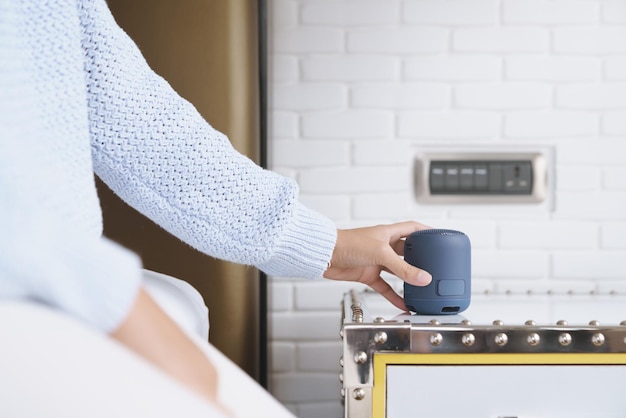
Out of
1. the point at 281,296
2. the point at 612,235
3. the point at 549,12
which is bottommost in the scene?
the point at 281,296

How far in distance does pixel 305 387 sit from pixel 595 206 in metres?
0.70

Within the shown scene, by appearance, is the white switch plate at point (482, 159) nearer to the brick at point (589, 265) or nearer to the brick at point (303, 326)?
the brick at point (589, 265)

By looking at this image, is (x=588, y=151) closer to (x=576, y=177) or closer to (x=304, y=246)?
(x=576, y=177)

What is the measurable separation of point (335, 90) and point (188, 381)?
100 centimetres

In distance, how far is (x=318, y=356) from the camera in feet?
4.79

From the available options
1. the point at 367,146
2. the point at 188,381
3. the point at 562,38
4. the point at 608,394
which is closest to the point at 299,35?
the point at 367,146

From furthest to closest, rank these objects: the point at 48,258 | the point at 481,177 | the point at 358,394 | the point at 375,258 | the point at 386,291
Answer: the point at 481,177
the point at 386,291
the point at 375,258
the point at 358,394
the point at 48,258

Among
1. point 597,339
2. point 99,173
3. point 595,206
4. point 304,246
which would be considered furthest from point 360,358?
point 595,206

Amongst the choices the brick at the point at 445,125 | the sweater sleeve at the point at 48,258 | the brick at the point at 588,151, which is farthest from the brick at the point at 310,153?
the sweater sleeve at the point at 48,258

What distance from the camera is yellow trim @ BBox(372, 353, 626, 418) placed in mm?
843

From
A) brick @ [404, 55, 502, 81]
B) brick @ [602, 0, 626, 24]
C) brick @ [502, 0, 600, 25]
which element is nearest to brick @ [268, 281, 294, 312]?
brick @ [404, 55, 502, 81]

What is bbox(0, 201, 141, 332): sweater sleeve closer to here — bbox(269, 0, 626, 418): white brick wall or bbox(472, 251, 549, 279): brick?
bbox(269, 0, 626, 418): white brick wall

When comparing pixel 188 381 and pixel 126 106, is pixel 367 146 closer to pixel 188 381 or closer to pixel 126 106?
pixel 126 106

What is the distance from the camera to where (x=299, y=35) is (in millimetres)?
1436
